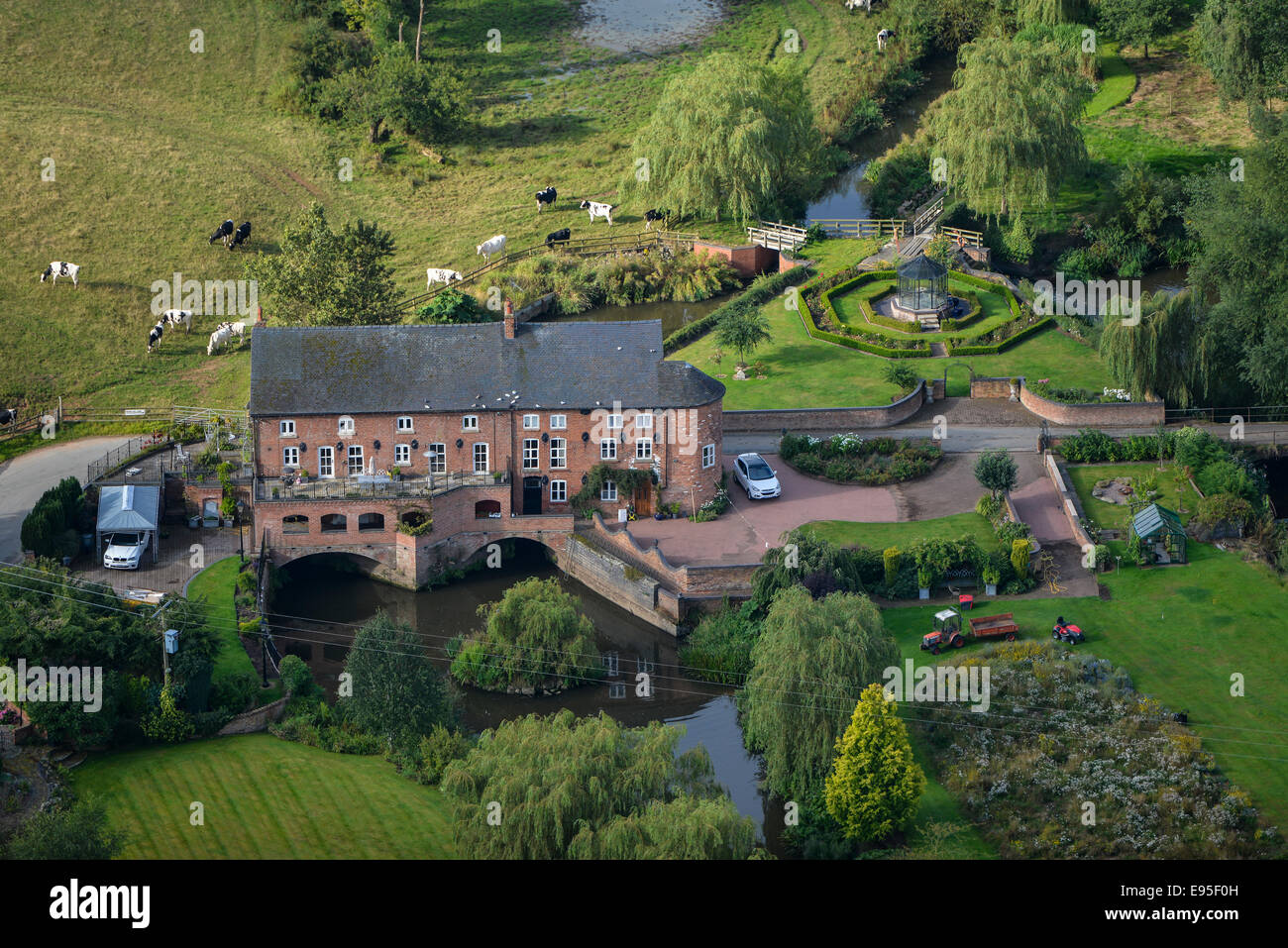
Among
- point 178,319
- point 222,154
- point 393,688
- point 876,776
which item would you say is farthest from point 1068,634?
point 222,154

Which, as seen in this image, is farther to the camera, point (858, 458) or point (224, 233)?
point (224, 233)

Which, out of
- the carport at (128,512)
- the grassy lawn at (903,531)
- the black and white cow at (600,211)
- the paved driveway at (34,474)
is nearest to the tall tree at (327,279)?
the paved driveway at (34,474)

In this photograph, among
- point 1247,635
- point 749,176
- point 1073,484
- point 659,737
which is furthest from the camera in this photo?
point 749,176

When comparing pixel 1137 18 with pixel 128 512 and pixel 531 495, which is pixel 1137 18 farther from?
pixel 128 512

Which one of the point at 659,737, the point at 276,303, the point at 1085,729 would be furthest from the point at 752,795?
the point at 276,303

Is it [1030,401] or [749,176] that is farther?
Result: [749,176]
